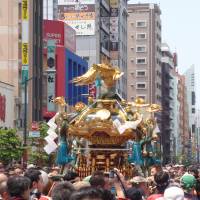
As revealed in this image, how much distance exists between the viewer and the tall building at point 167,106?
167m

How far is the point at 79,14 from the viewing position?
107 m

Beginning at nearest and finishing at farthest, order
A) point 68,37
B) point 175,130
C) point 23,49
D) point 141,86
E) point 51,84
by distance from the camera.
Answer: point 23,49 → point 51,84 → point 68,37 → point 141,86 → point 175,130

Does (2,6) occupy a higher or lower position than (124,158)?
higher

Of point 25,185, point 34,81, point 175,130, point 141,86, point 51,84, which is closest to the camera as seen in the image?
point 25,185

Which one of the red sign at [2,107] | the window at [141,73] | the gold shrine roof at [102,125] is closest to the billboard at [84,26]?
the window at [141,73]

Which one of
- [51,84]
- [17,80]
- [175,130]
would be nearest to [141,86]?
[175,130]

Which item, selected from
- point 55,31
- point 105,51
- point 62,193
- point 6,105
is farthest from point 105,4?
point 62,193

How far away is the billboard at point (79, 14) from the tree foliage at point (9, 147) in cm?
5835

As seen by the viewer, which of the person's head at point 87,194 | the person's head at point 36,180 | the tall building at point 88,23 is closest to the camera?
the person's head at point 87,194

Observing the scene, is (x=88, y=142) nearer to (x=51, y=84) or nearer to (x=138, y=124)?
(x=138, y=124)

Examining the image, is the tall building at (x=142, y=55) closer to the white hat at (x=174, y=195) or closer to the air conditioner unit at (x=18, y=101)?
the air conditioner unit at (x=18, y=101)

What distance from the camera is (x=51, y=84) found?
8038 centimetres

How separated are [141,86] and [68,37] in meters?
62.9

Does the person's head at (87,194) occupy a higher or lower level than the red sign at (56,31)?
lower
